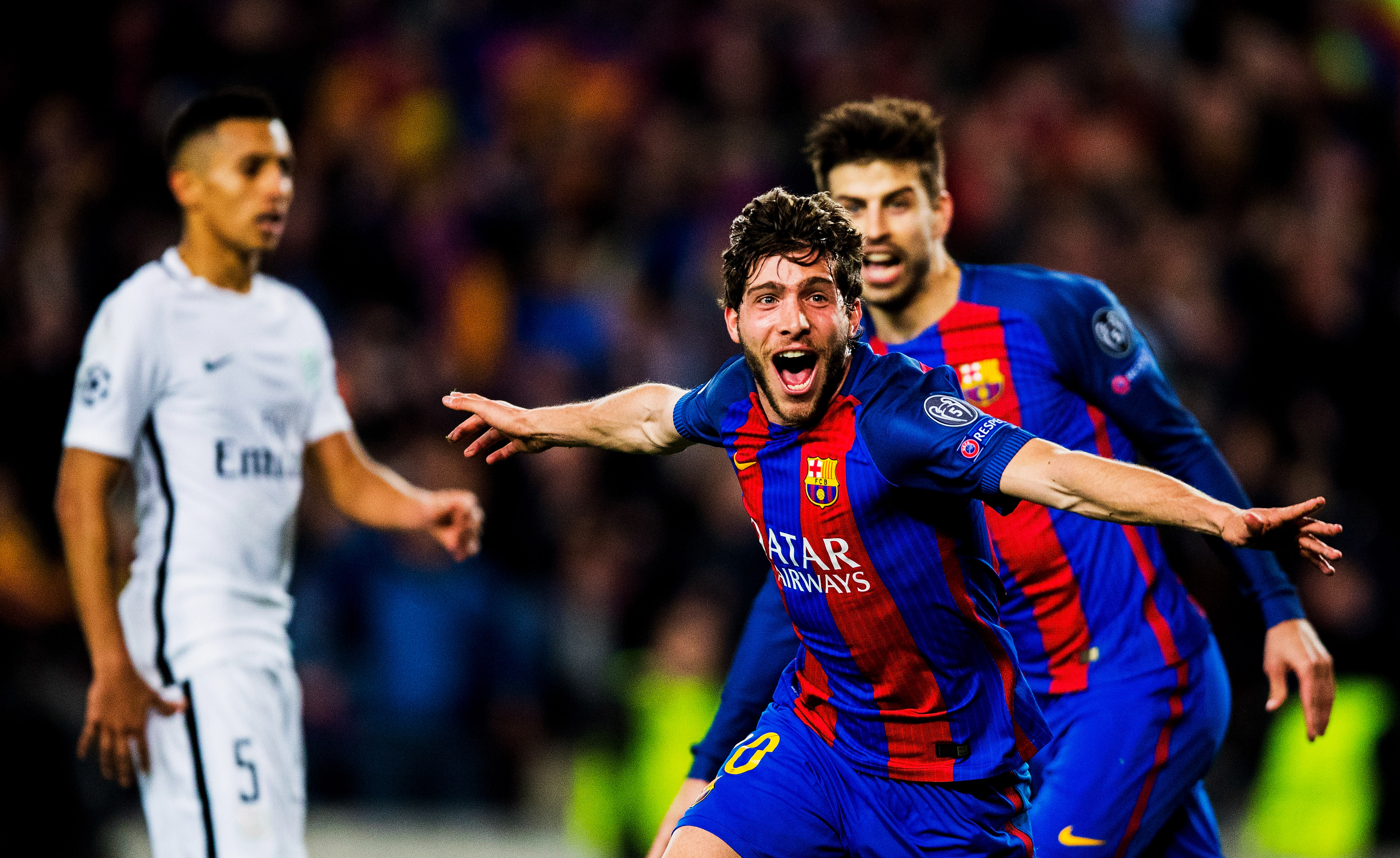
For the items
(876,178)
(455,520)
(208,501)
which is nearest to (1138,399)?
(876,178)

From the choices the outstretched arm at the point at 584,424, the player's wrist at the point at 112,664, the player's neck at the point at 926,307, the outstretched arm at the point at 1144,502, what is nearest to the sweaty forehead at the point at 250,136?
the outstretched arm at the point at 584,424

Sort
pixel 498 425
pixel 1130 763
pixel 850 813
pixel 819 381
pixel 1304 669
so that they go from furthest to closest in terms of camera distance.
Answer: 1. pixel 1130 763
2. pixel 1304 669
3. pixel 498 425
4. pixel 850 813
5. pixel 819 381

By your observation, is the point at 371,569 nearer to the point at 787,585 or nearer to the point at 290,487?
the point at 290,487

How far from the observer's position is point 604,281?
954 centimetres

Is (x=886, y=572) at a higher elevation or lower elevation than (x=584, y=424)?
lower

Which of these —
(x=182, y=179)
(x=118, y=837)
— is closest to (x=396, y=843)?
(x=118, y=837)

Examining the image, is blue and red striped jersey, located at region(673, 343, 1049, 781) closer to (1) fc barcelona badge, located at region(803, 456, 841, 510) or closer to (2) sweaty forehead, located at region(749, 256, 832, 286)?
(1) fc barcelona badge, located at region(803, 456, 841, 510)

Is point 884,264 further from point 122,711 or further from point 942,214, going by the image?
point 122,711

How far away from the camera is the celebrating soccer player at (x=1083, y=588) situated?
4.12m

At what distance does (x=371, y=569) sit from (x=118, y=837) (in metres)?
1.82

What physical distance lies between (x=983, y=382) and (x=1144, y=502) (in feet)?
4.25

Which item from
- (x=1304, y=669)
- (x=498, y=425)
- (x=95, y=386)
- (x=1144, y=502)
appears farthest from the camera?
(x=95, y=386)

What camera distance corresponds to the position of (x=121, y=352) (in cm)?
434

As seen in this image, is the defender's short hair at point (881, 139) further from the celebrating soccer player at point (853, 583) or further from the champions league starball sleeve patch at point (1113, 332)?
the celebrating soccer player at point (853, 583)
